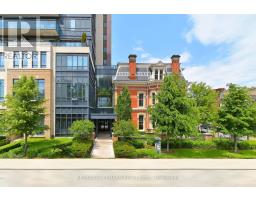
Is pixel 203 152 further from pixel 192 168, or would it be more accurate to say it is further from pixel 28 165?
pixel 28 165

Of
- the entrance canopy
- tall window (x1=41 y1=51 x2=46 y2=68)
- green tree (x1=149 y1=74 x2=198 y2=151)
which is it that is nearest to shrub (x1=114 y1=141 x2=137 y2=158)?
green tree (x1=149 y1=74 x2=198 y2=151)

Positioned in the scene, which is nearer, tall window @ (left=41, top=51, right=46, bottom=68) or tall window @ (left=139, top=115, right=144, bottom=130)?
tall window @ (left=41, top=51, right=46, bottom=68)

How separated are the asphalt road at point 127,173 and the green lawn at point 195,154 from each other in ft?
6.32

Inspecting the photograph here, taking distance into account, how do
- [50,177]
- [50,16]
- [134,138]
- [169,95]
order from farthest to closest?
[50,16] < [134,138] < [169,95] < [50,177]

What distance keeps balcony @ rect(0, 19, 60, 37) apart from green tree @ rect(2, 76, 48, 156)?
12.6m

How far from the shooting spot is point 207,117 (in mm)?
24578

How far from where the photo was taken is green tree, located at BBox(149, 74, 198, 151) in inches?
754

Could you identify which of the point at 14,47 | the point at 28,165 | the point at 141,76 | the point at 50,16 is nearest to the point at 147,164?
the point at 28,165

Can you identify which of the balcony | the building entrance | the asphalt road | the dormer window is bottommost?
the asphalt road

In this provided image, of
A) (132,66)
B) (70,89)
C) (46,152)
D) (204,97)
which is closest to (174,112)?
(204,97)

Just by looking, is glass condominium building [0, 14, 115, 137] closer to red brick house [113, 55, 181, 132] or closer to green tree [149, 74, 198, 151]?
red brick house [113, 55, 181, 132]

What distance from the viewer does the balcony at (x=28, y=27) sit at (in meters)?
28.9

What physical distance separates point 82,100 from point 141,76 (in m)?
9.72

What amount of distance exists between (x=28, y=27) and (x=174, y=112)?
22650 millimetres
